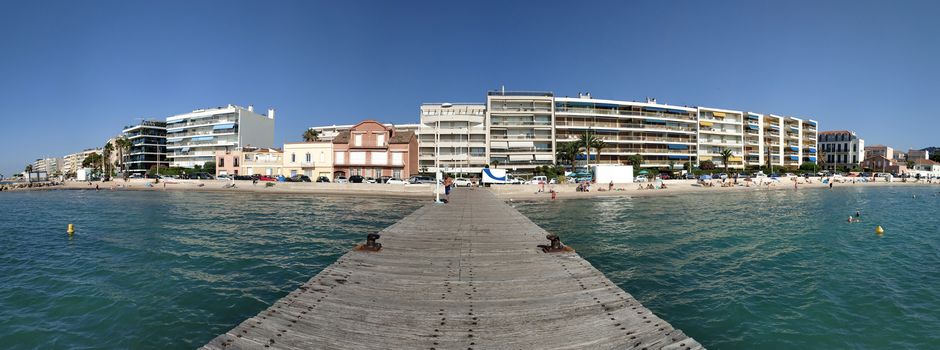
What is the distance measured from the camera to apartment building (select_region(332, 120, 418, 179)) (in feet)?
223

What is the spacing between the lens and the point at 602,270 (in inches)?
551

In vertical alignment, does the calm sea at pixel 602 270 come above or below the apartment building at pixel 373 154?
below

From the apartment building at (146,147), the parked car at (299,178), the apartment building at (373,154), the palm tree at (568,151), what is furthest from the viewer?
the apartment building at (146,147)

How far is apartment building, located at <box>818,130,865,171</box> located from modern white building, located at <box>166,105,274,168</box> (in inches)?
6455

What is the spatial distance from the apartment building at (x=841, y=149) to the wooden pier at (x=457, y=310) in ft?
513

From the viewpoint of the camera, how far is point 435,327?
18.1 ft

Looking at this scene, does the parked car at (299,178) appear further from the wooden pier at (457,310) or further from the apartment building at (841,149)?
the apartment building at (841,149)

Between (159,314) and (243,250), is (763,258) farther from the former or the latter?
(243,250)

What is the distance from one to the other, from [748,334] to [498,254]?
19.1 ft

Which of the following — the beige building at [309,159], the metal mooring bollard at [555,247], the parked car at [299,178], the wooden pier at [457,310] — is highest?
the beige building at [309,159]

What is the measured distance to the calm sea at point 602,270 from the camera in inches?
358

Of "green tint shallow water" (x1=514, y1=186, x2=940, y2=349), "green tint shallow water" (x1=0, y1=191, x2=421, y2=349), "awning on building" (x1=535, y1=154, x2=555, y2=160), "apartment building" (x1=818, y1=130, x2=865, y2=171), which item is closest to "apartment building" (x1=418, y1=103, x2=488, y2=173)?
"awning on building" (x1=535, y1=154, x2=555, y2=160)

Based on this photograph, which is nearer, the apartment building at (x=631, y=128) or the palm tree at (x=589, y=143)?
the palm tree at (x=589, y=143)

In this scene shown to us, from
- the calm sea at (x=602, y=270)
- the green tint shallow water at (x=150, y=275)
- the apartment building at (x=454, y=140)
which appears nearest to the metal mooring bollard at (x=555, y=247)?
the calm sea at (x=602, y=270)
